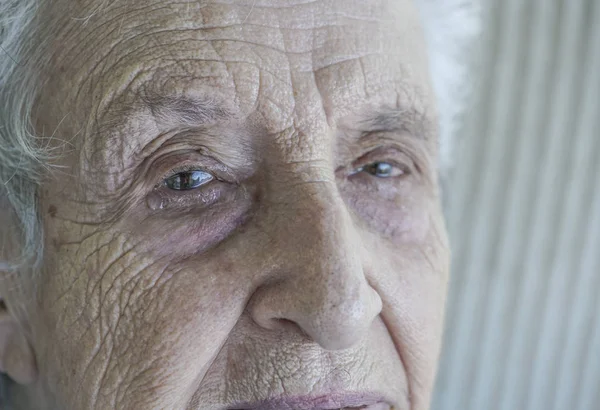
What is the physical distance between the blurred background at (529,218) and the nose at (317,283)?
94.0 inches

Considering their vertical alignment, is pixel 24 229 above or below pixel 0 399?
above

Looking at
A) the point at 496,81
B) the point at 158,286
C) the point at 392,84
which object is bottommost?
the point at 158,286

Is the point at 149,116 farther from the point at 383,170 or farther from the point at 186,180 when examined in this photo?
the point at 383,170

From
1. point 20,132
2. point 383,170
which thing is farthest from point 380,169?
point 20,132

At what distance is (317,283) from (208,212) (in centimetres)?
28

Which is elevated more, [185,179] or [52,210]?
[185,179]

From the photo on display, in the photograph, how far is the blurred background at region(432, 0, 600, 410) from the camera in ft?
10.8

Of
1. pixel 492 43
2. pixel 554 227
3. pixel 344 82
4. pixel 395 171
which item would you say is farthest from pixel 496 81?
pixel 344 82

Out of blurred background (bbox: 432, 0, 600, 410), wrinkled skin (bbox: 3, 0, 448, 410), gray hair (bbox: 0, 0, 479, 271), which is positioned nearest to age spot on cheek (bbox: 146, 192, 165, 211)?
wrinkled skin (bbox: 3, 0, 448, 410)

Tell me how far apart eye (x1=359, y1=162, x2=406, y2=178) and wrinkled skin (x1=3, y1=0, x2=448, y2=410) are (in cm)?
16

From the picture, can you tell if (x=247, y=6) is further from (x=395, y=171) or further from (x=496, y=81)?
(x=496, y=81)

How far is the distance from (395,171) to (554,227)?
7.04 feet

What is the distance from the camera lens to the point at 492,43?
132 inches

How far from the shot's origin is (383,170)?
4.99 feet
